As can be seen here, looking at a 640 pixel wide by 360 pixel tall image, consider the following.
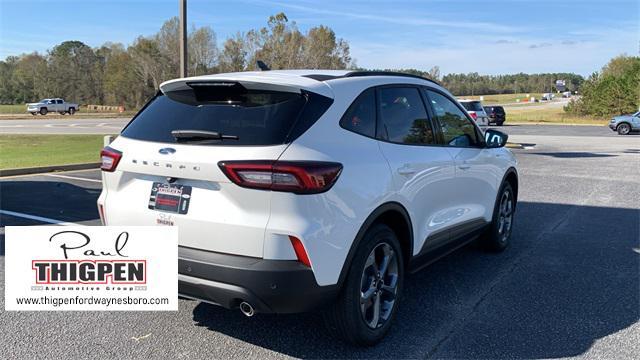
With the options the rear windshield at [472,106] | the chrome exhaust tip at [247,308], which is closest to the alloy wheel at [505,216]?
the chrome exhaust tip at [247,308]

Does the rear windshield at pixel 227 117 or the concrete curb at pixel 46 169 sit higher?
the rear windshield at pixel 227 117

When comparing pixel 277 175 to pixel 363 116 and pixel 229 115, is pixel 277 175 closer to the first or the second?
pixel 229 115

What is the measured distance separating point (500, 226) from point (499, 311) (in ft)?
5.91

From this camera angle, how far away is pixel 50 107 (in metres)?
56.6

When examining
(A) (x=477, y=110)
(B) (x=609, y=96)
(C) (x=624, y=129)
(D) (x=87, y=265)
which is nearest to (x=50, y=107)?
(A) (x=477, y=110)

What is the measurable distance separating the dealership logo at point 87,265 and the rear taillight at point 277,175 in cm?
97

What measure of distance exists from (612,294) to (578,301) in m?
0.42

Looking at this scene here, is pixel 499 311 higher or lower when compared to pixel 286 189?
lower

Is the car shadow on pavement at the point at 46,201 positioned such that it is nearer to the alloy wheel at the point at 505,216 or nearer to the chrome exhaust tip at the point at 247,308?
the chrome exhaust tip at the point at 247,308

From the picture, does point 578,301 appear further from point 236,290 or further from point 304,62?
point 304,62

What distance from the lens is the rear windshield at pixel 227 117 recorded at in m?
3.11

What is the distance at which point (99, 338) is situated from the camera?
3.65 meters

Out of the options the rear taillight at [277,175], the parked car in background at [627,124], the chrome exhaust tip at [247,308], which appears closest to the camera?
the rear taillight at [277,175]

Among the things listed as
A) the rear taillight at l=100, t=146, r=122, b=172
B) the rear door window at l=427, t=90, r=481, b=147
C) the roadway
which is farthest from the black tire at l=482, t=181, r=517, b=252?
the roadway
